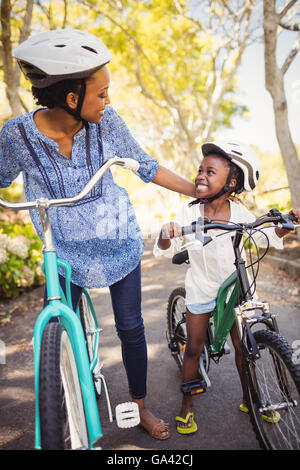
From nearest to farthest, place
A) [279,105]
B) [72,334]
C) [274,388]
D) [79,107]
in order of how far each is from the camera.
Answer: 1. [72,334]
2. [79,107]
3. [274,388]
4. [279,105]

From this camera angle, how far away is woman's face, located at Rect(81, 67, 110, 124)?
1.71 metres

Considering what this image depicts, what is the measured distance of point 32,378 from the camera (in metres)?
3.20

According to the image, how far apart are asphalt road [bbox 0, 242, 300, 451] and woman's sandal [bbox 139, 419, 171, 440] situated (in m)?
0.04

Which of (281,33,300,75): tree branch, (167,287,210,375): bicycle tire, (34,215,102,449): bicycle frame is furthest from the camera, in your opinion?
(281,33,300,75): tree branch

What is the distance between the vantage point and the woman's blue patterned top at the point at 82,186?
1.80 m

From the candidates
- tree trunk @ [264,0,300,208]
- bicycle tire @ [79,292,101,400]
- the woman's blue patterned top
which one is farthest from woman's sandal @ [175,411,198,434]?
tree trunk @ [264,0,300,208]

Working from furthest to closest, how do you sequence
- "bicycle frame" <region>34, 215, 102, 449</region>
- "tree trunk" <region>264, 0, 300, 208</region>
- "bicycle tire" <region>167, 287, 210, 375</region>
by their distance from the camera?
"tree trunk" <region>264, 0, 300, 208</region>, "bicycle tire" <region>167, 287, 210, 375</region>, "bicycle frame" <region>34, 215, 102, 449</region>

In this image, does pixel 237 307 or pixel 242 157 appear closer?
pixel 237 307

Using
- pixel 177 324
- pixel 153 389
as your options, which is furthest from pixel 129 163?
pixel 153 389

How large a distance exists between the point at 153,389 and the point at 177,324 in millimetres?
549

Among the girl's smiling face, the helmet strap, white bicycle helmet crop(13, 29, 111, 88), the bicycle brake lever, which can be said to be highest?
white bicycle helmet crop(13, 29, 111, 88)

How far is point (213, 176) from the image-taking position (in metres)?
2.24

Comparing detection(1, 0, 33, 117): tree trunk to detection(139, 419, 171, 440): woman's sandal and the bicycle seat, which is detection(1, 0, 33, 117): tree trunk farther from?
detection(139, 419, 171, 440): woman's sandal

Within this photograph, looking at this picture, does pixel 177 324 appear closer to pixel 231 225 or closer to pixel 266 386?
pixel 266 386
